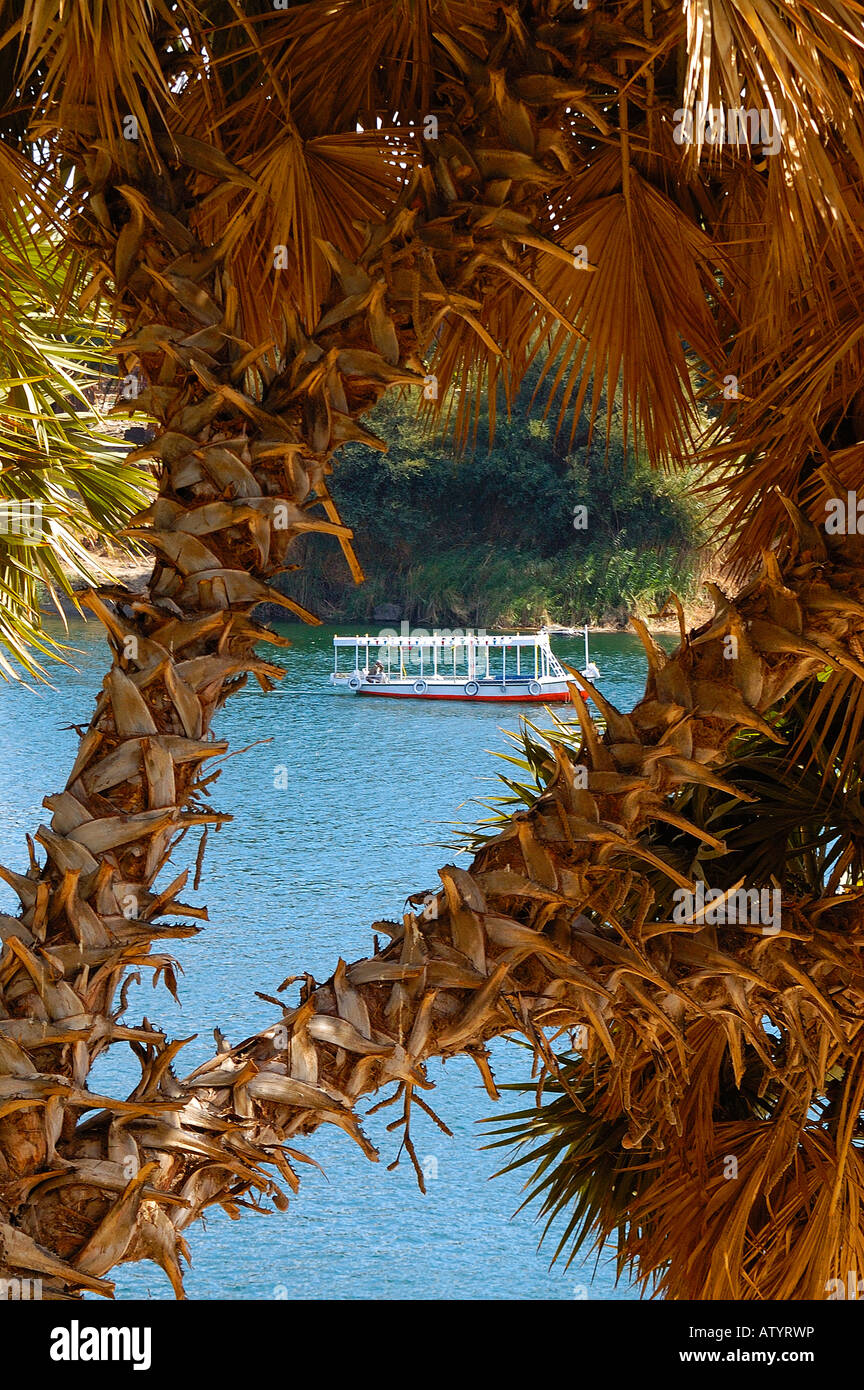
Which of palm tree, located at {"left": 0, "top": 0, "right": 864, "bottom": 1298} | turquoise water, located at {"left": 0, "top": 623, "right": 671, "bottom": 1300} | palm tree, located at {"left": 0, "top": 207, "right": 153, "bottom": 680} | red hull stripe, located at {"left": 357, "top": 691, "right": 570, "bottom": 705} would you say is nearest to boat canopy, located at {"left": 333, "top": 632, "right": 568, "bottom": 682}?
red hull stripe, located at {"left": 357, "top": 691, "right": 570, "bottom": 705}

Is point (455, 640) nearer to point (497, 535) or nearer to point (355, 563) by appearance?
point (355, 563)

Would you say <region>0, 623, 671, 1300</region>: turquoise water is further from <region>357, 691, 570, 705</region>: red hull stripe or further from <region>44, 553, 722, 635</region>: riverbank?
<region>44, 553, 722, 635</region>: riverbank

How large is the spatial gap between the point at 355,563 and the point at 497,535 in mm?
13031

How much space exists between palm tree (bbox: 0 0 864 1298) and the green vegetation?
34.5ft

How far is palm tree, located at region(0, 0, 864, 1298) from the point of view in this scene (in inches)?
58.4

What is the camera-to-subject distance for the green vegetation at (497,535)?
43.0ft

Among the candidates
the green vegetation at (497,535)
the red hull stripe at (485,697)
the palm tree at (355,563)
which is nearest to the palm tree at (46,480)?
the palm tree at (355,563)

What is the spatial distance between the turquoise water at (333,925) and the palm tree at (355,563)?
8.64 ft

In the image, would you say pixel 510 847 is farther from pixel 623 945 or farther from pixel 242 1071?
pixel 242 1071

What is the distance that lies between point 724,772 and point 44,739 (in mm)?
12414

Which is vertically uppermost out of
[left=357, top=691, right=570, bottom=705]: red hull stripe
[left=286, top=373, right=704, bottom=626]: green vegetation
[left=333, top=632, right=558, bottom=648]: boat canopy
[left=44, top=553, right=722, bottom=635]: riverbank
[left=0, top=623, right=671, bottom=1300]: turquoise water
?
[left=286, top=373, right=704, bottom=626]: green vegetation

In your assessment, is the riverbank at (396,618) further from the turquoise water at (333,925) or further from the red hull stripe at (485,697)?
the red hull stripe at (485,697)

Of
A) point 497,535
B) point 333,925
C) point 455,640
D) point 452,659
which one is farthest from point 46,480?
point 497,535

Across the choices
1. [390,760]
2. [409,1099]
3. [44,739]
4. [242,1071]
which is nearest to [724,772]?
[409,1099]
